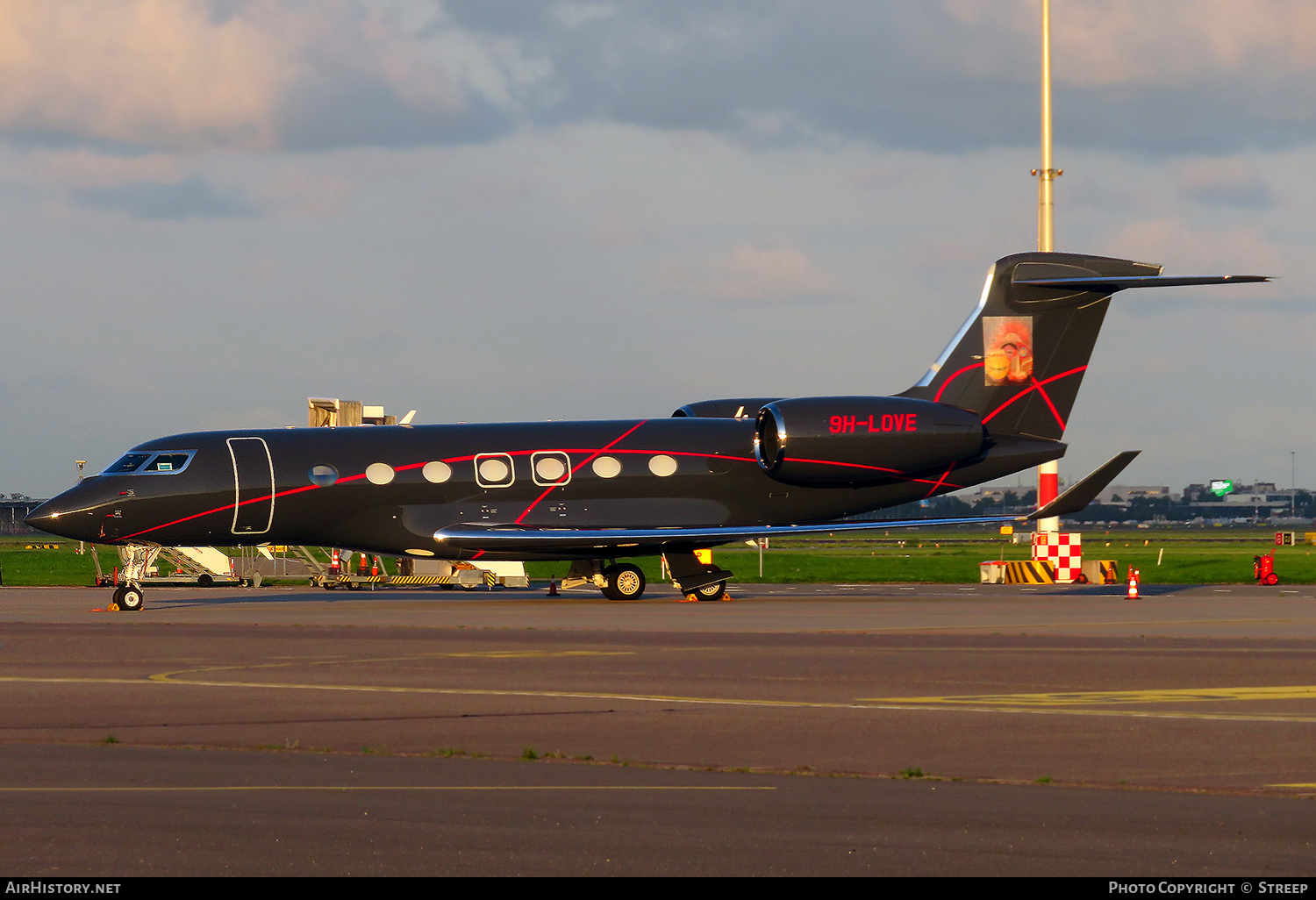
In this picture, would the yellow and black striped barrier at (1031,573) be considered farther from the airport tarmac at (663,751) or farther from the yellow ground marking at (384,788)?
the yellow ground marking at (384,788)

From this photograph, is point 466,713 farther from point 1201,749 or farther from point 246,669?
point 1201,749

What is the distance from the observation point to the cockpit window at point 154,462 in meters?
33.1

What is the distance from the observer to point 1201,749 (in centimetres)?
1098

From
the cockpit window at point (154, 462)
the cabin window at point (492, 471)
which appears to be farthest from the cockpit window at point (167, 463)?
the cabin window at point (492, 471)

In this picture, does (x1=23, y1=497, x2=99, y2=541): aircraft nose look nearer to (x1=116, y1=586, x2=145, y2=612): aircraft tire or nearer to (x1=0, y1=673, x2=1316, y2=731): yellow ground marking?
(x1=116, y1=586, x2=145, y2=612): aircraft tire

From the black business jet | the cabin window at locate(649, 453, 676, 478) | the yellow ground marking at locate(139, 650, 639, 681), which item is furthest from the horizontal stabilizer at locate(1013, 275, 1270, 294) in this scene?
the yellow ground marking at locate(139, 650, 639, 681)

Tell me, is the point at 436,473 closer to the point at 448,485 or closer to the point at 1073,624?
the point at 448,485

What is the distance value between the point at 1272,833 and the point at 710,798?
3.31 metres

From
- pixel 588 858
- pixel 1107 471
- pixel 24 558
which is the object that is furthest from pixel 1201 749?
pixel 24 558

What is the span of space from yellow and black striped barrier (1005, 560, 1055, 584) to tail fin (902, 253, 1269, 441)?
259 inches

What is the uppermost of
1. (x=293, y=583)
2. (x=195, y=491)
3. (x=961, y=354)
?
(x=961, y=354)

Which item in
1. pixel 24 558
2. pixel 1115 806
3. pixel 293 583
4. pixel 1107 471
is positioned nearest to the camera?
pixel 1115 806

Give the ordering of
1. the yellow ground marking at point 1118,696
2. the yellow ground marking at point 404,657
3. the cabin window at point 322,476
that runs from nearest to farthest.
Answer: the yellow ground marking at point 1118,696, the yellow ground marking at point 404,657, the cabin window at point 322,476

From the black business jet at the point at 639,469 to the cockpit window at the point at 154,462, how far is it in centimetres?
4
